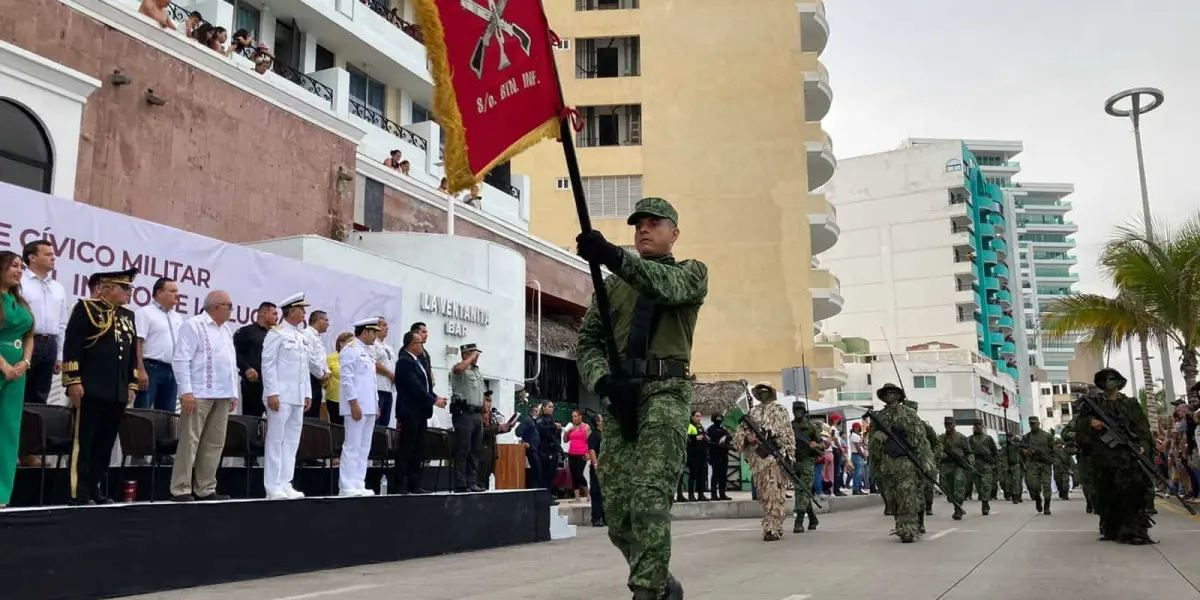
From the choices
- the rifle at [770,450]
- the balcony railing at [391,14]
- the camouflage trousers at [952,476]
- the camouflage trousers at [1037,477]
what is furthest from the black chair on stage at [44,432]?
the balcony railing at [391,14]

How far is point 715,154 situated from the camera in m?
42.0

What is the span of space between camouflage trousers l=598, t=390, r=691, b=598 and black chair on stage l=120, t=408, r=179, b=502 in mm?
5330

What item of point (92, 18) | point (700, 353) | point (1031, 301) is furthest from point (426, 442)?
Result: point (1031, 301)

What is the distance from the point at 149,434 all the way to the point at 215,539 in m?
1.33

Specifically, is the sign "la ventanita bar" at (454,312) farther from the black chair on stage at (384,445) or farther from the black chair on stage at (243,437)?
the black chair on stage at (243,437)

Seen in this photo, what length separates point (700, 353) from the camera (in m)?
41.7

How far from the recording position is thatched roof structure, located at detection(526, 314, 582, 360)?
26050 millimetres

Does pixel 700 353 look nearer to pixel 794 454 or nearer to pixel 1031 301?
pixel 794 454

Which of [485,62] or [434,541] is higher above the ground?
[485,62]

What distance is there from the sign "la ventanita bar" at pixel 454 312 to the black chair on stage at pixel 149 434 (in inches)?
335

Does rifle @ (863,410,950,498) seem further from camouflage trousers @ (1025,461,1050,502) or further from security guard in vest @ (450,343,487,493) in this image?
camouflage trousers @ (1025,461,1050,502)

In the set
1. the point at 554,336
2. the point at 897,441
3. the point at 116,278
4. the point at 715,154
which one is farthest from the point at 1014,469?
the point at 116,278

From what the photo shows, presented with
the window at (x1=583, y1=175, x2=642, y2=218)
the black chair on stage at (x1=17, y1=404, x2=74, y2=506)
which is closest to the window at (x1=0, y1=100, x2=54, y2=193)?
the black chair on stage at (x1=17, y1=404, x2=74, y2=506)

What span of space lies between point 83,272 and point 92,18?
5142 millimetres
